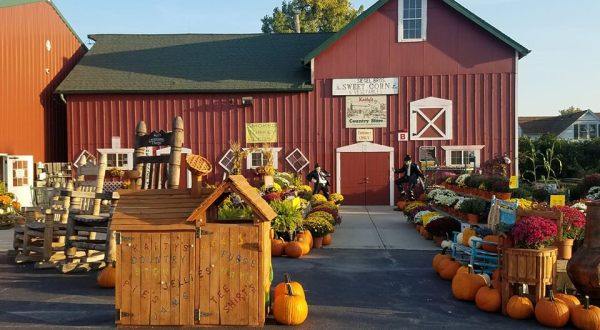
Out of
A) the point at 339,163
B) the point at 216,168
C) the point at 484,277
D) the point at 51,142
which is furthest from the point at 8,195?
the point at 484,277

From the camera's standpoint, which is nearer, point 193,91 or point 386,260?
point 386,260

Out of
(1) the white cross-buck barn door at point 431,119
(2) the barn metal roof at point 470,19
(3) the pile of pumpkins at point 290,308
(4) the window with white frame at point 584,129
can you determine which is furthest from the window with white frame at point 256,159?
(4) the window with white frame at point 584,129

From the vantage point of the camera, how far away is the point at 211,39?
75.9 ft

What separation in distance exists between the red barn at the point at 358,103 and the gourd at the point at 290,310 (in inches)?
551

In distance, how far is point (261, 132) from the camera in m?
19.7

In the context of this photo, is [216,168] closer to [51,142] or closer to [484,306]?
[51,142]

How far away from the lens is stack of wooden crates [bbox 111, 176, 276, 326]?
547 centimetres

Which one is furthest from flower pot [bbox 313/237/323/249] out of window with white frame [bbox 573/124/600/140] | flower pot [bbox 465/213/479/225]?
window with white frame [bbox 573/124/600/140]

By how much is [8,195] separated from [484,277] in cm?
1396

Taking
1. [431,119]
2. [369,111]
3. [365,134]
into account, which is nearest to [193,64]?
[369,111]

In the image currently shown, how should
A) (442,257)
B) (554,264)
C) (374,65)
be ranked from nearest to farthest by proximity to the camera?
(554,264) < (442,257) < (374,65)

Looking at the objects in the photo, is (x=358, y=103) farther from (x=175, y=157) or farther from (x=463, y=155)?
(x=175, y=157)

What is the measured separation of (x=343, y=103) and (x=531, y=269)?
46.1 ft

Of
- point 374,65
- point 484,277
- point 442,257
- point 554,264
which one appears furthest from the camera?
point 374,65
